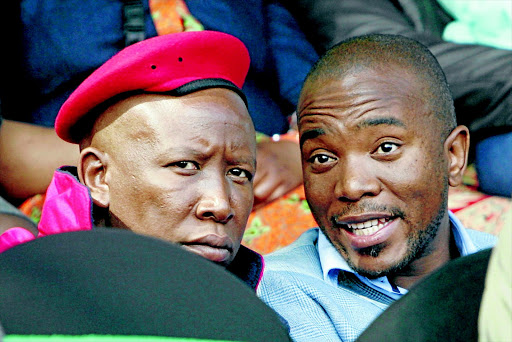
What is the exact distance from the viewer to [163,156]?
1.26 metres

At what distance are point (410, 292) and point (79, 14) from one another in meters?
1.51

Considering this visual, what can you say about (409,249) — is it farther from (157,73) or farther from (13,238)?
A: (13,238)

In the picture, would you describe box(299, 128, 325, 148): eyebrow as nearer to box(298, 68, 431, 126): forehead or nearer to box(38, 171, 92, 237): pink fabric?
box(298, 68, 431, 126): forehead

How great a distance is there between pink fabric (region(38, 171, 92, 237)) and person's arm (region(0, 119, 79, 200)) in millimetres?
527

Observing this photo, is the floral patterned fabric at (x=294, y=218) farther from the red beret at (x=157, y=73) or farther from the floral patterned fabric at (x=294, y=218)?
the red beret at (x=157, y=73)

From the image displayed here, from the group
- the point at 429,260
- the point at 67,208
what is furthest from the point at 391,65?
the point at 67,208

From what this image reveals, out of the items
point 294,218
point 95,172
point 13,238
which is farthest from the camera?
point 294,218

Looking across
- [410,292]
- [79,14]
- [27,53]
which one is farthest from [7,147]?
[410,292]

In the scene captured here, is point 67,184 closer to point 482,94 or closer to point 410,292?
point 410,292

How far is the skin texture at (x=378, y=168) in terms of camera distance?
1.48m

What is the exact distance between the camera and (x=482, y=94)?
6.90 ft

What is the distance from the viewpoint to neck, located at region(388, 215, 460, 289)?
159cm

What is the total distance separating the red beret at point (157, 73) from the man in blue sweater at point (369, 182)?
0.26 metres

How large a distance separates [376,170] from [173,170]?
48 cm
